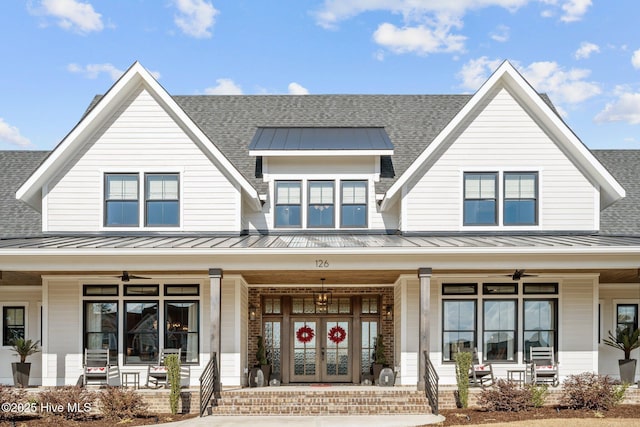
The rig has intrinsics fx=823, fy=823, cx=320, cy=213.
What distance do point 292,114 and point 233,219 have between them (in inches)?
231

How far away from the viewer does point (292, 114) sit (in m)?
26.2

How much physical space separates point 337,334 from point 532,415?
8642mm

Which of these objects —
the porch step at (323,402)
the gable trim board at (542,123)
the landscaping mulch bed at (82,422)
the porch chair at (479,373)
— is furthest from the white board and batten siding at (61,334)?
the porch chair at (479,373)

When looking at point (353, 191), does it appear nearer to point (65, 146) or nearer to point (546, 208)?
point (546, 208)

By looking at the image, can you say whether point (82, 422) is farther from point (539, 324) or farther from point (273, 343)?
point (539, 324)

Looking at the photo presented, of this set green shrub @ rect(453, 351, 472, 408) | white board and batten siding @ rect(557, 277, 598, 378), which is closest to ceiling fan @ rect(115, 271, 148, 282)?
green shrub @ rect(453, 351, 472, 408)

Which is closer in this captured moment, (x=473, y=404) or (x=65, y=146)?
(x=473, y=404)

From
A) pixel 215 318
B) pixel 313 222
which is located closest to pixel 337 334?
pixel 313 222

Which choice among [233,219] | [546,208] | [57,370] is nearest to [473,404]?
[546,208]

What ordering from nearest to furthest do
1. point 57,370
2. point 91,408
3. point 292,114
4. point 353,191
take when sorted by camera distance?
1. point 91,408
2. point 57,370
3. point 353,191
4. point 292,114

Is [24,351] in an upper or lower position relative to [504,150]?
lower

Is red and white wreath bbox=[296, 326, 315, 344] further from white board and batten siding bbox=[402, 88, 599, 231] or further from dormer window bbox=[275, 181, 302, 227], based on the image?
white board and batten siding bbox=[402, 88, 599, 231]

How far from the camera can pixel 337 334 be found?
24219mm

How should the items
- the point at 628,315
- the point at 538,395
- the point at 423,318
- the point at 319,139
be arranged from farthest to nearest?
1. the point at 628,315
2. the point at 319,139
3. the point at 423,318
4. the point at 538,395
